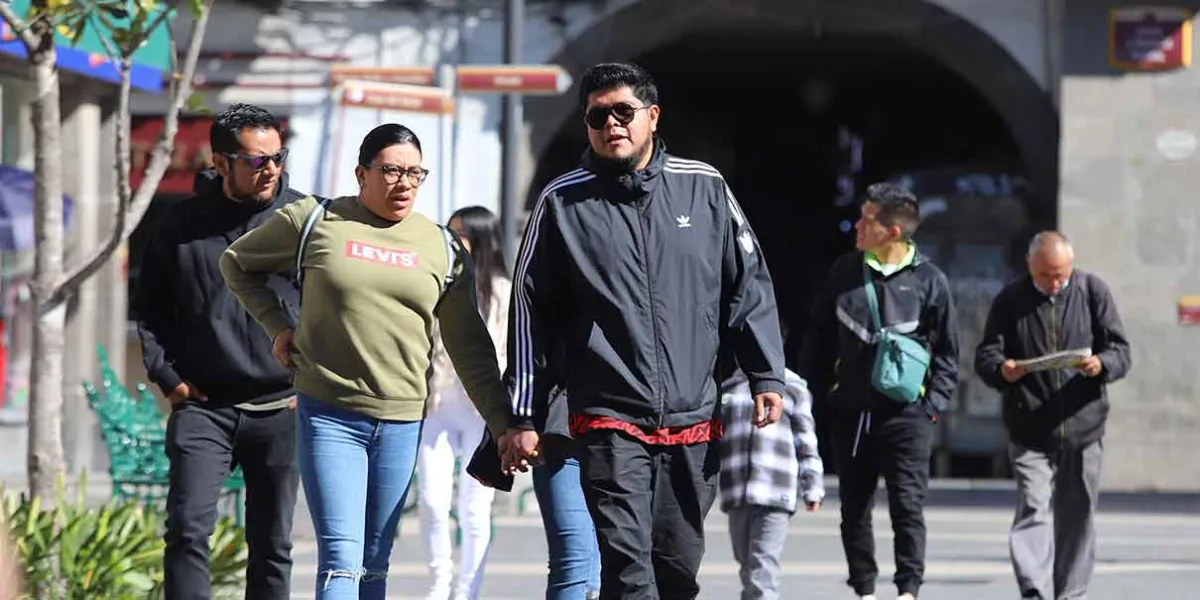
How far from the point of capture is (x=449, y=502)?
922 centimetres

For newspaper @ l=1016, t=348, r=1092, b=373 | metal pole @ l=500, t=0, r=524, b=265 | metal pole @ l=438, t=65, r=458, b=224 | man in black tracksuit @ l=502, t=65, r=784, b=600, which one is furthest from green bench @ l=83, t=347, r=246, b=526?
man in black tracksuit @ l=502, t=65, r=784, b=600

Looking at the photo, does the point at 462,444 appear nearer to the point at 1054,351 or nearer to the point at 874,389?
the point at 874,389

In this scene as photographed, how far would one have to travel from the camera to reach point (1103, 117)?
1898 cm

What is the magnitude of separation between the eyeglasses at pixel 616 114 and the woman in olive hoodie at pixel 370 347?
61cm

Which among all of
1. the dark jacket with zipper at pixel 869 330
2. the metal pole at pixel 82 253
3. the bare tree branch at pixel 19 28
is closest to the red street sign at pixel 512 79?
the dark jacket with zipper at pixel 869 330

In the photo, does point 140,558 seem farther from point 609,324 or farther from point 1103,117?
point 1103,117

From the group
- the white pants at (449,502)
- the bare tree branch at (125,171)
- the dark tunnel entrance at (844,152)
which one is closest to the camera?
the white pants at (449,502)

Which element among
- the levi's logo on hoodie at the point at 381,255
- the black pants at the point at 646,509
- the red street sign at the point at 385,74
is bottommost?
the black pants at the point at 646,509

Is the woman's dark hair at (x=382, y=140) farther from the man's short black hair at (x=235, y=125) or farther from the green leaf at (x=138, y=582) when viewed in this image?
the green leaf at (x=138, y=582)

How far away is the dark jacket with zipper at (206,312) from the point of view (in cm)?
717

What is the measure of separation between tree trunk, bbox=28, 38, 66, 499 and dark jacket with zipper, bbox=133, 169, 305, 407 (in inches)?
78.4

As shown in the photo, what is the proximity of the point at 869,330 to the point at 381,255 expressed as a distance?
3614 millimetres

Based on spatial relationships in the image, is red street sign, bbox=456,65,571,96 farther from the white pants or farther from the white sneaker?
the white sneaker

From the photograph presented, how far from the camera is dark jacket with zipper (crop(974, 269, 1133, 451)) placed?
9.97 metres
